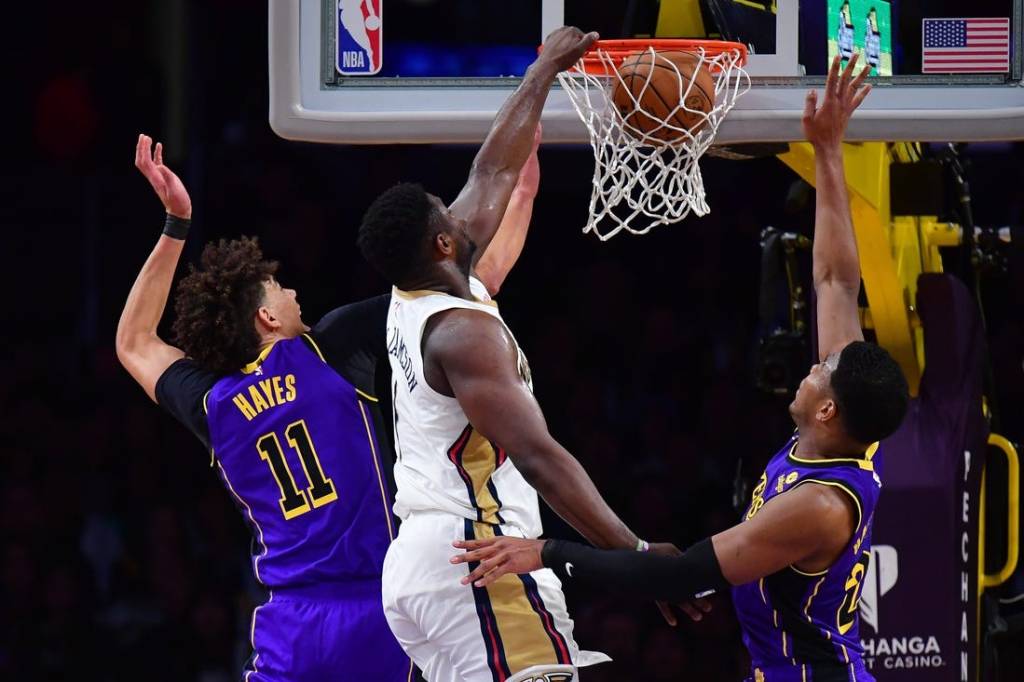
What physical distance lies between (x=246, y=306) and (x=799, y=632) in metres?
1.85

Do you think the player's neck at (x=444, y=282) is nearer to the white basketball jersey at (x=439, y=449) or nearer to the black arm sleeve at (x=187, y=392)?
the white basketball jersey at (x=439, y=449)

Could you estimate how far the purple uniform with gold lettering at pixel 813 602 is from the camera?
11.4 ft

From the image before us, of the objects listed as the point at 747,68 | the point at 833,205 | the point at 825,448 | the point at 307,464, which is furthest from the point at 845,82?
the point at 307,464

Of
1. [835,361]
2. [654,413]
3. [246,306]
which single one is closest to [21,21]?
[654,413]

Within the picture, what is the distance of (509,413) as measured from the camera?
11.1ft

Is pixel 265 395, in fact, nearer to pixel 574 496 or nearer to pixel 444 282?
pixel 444 282

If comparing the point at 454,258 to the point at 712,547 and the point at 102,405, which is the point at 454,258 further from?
the point at 102,405

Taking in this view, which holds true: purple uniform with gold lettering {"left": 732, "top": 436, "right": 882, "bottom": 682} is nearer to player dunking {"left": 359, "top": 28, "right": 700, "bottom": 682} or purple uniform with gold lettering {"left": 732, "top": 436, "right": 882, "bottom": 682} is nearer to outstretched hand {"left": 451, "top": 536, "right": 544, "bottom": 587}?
player dunking {"left": 359, "top": 28, "right": 700, "bottom": 682}

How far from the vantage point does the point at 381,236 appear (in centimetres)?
364

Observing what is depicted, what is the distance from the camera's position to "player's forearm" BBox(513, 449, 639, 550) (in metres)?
3.38

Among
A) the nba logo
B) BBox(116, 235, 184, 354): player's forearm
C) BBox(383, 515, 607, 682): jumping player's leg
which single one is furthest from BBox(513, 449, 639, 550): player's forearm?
BBox(116, 235, 184, 354): player's forearm

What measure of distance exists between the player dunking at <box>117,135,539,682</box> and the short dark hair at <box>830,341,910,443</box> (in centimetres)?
137

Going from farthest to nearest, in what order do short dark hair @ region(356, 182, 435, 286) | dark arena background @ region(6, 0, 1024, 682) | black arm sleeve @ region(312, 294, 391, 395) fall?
dark arena background @ region(6, 0, 1024, 682), black arm sleeve @ region(312, 294, 391, 395), short dark hair @ region(356, 182, 435, 286)

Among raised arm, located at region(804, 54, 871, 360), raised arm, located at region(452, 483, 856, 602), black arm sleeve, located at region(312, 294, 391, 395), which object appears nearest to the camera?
raised arm, located at region(452, 483, 856, 602)
